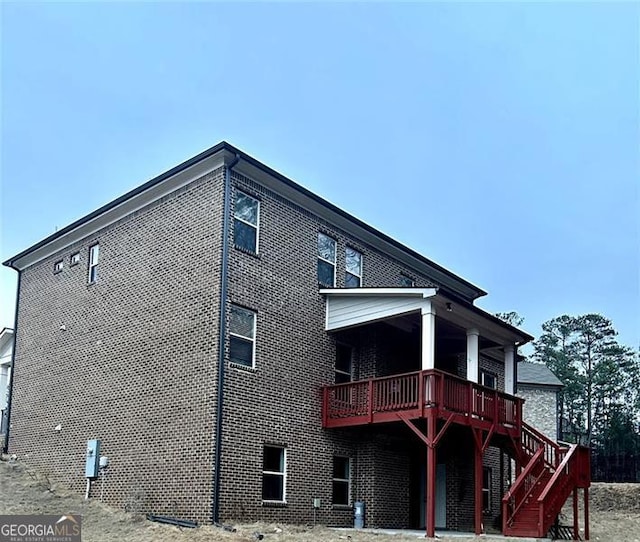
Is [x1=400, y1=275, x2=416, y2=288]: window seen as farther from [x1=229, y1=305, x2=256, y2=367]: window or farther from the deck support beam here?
[x1=229, y1=305, x2=256, y2=367]: window

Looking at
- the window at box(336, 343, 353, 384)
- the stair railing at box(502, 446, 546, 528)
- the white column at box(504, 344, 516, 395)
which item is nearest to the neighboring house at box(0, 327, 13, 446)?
the window at box(336, 343, 353, 384)

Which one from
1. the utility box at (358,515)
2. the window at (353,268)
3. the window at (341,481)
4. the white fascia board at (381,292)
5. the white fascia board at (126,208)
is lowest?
the utility box at (358,515)

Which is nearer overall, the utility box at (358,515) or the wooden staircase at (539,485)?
the wooden staircase at (539,485)

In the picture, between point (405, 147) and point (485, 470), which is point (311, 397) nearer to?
point (485, 470)

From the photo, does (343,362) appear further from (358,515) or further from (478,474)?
(478,474)

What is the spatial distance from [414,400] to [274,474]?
3.57m

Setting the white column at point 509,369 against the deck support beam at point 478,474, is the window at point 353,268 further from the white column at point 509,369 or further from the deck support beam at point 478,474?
the deck support beam at point 478,474

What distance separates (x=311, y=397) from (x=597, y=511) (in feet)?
60.0

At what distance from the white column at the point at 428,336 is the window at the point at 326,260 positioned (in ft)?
11.5

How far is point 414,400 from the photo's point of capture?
18203mm

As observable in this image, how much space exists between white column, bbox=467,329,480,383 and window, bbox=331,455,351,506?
3836 mm

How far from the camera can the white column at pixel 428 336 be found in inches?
707

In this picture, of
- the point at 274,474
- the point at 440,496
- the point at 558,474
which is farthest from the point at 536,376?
the point at 274,474

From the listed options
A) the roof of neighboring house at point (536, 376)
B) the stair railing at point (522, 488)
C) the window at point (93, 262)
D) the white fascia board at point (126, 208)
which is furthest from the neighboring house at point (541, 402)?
the white fascia board at point (126, 208)
